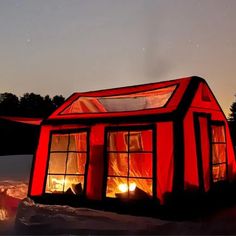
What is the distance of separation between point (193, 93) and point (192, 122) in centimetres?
56

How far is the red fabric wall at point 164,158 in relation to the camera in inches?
190

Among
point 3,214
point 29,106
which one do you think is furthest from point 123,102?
point 29,106

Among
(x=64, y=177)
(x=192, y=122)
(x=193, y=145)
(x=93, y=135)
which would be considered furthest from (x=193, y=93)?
(x=64, y=177)

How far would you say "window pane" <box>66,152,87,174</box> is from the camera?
595 cm

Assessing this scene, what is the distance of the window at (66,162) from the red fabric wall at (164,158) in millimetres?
1479

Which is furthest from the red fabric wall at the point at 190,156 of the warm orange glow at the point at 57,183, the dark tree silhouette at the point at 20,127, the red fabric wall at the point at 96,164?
the dark tree silhouette at the point at 20,127

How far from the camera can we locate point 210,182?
5410 millimetres

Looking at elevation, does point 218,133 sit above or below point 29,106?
below

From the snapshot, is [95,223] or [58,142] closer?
[95,223]

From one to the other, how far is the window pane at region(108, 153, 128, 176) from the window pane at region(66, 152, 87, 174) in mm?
682

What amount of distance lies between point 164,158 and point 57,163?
2.21 meters

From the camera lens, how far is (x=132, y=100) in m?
6.04

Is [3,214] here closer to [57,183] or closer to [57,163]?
[57,183]

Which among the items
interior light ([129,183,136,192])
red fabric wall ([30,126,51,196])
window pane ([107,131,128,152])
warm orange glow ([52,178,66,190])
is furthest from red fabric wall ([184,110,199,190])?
red fabric wall ([30,126,51,196])
